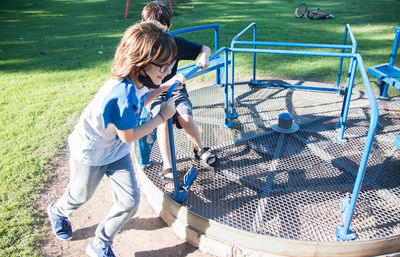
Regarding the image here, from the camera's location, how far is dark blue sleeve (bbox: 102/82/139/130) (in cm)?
154

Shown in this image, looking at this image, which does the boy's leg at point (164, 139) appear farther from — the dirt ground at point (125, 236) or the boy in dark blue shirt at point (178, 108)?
the dirt ground at point (125, 236)

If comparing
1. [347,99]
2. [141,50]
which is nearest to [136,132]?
[141,50]

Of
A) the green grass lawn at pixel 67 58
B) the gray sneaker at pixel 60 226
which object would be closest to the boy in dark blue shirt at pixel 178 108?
the gray sneaker at pixel 60 226

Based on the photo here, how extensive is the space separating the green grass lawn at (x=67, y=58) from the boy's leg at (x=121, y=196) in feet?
2.00

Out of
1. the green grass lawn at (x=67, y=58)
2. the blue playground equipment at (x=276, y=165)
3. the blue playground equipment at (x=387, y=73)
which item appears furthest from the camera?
the blue playground equipment at (x=387, y=73)

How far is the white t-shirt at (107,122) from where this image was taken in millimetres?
1552

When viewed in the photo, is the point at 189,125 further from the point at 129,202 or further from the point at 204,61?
the point at 129,202

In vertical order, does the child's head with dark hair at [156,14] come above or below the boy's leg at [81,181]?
above

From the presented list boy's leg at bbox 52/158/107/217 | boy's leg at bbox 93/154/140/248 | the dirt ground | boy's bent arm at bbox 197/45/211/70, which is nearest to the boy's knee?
boy's leg at bbox 93/154/140/248

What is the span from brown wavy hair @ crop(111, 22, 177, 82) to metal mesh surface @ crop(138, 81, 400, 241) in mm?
1097

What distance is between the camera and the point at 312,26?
8281 millimetres

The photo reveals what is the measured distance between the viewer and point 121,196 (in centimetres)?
186

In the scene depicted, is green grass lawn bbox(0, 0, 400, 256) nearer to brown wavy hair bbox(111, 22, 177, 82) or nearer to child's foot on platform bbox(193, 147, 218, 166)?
child's foot on platform bbox(193, 147, 218, 166)

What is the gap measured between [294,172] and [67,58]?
515 centimetres
